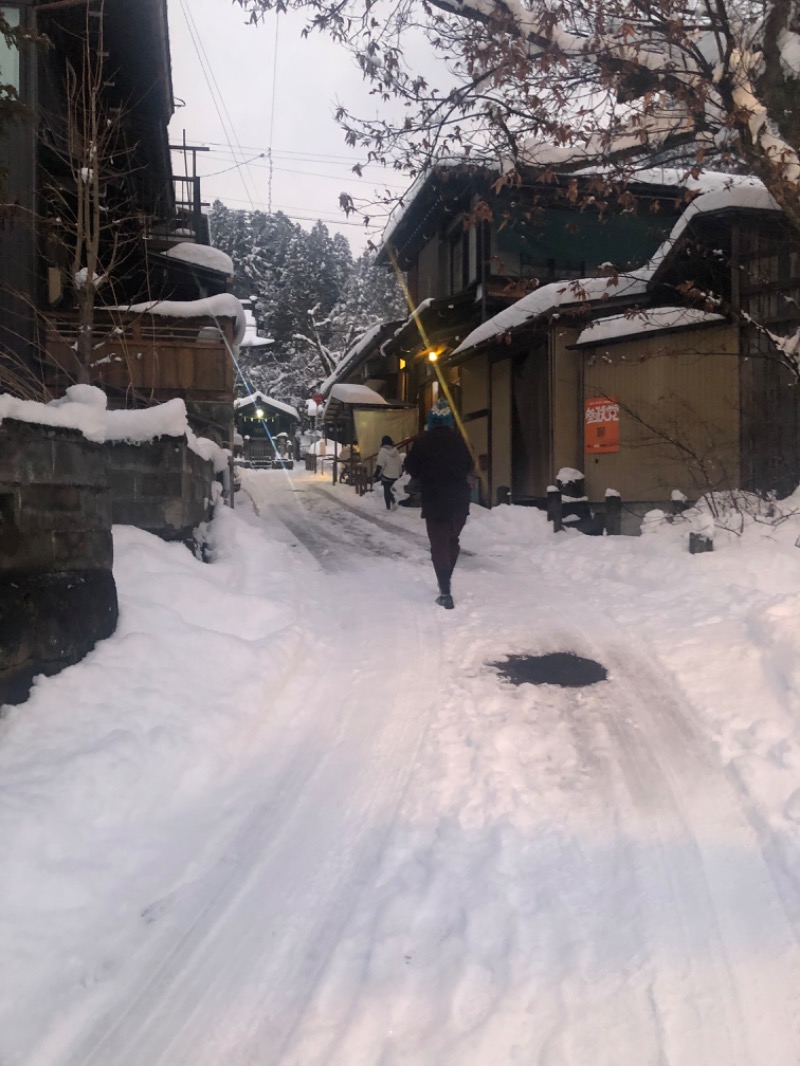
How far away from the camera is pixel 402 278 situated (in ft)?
80.5

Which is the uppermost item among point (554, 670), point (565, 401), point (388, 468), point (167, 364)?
point (167, 364)

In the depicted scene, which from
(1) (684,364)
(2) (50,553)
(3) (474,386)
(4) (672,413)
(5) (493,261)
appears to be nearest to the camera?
(2) (50,553)

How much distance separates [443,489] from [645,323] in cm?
514

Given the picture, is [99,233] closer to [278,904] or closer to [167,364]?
[167,364]

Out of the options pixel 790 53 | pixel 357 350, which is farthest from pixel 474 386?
pixel 357 350

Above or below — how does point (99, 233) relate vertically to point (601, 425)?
above

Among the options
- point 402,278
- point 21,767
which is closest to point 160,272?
point 402,278

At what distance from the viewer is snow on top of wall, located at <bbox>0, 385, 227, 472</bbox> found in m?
3.87

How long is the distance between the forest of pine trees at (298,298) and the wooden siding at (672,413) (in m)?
29.5

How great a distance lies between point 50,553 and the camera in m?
3.96

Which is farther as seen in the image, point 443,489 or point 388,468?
point 388,468

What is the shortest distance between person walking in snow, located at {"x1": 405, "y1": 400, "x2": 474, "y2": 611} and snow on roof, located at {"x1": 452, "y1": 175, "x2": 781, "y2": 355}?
220 centimetres

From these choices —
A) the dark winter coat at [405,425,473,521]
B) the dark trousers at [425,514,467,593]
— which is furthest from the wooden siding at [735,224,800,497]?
the dark trousers at [425,514,467,593]

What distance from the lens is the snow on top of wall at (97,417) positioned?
152 inches
